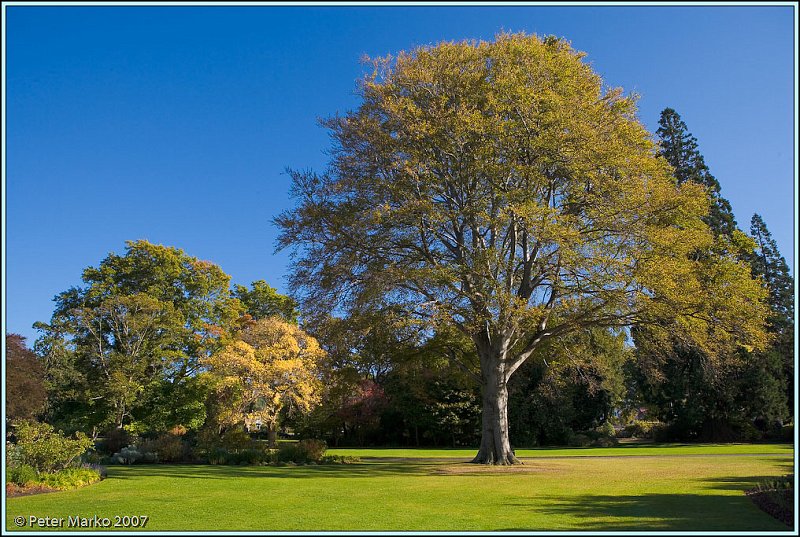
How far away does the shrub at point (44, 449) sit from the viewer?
1645cm

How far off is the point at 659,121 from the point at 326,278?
33.1 m

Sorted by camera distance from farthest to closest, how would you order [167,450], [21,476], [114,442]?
[114,442]
[167,450]
[21,476]

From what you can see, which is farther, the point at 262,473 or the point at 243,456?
the point at 243,456

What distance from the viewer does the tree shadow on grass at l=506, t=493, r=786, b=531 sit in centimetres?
940

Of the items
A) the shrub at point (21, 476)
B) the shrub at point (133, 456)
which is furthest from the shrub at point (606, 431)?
the shrub at point (21, 476)

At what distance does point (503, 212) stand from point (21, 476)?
16447mm

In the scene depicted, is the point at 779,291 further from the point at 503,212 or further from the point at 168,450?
the point at 168,450

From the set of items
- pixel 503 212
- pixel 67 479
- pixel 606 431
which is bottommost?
pixel 606 431

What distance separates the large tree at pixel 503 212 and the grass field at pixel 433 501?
5615mm

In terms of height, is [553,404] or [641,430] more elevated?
[553,404]

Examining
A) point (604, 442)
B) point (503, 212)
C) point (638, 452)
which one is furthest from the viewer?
point (604, 442)

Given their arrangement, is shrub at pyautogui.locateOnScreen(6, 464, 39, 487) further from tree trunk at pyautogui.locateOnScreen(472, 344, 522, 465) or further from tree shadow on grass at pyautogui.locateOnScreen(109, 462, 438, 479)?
tree trunk at pyautogui.locateOnScreen(472, 344, 522, 465)

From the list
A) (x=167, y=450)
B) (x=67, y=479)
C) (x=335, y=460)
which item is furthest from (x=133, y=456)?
(x=67, y=479)

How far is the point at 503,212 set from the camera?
21141 millimetres
